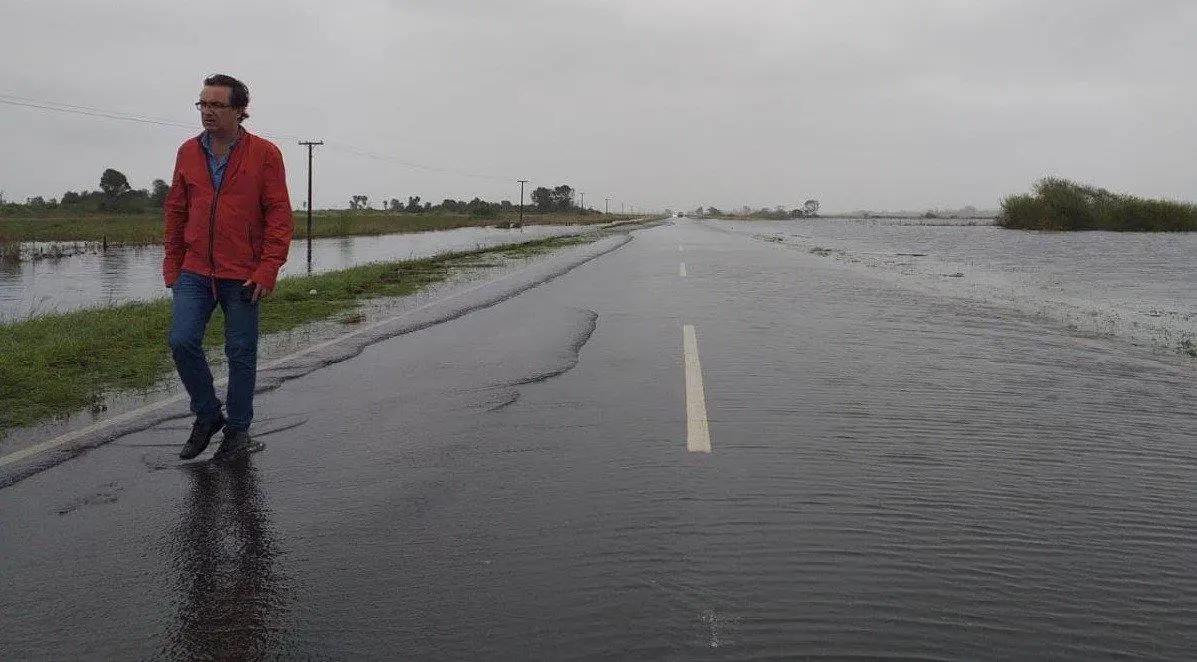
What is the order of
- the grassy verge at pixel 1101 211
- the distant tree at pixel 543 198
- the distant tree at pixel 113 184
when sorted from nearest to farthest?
the grassy verge at pixel 1101 211 → the distant tree at pixel 113 184 → the distant tree at pixel 543 198

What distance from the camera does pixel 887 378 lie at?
745cm

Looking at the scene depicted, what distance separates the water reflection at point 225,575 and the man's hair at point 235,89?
2.13 m

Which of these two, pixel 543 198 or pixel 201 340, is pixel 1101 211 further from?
pixel 543 198

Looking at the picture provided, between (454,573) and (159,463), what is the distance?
2.57m

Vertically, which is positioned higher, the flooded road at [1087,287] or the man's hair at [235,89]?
the man's hair at [235,89]

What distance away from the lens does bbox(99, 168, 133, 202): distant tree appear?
95125 mm

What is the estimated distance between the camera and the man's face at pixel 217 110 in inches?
186

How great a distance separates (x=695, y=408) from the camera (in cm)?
615

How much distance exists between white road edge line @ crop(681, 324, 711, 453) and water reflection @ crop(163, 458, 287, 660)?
2485mm

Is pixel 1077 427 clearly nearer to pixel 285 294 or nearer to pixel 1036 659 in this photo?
pixel 1036 659

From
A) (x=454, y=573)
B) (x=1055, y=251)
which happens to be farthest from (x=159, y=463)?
(x=1055, y=251)

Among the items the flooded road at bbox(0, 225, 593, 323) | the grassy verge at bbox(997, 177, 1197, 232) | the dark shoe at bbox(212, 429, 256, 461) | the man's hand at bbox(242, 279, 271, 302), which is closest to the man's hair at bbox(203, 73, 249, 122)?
the man's hand at bbox(242, 279, 271, 302)

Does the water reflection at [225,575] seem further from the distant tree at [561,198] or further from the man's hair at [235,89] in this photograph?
the distant tree at [561,198]

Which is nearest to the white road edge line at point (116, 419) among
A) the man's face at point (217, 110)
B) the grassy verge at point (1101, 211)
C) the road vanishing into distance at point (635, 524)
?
the road vanishing into distance at point (635, 524)
